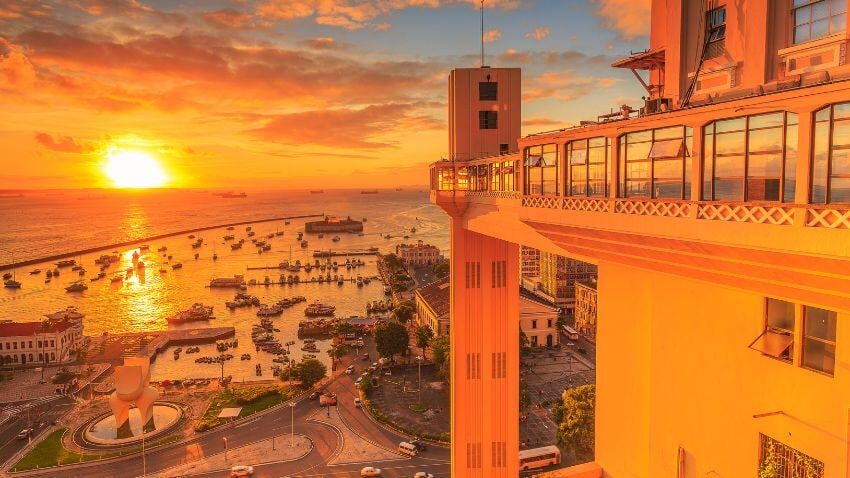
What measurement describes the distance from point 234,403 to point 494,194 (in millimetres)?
27698

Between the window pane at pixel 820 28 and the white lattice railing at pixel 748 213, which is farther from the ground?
the window pane at pixel 820 28

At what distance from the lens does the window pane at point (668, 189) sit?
5883 millimetres

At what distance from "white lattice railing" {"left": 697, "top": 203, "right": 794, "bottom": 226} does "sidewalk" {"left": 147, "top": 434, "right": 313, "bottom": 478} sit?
26073 mm

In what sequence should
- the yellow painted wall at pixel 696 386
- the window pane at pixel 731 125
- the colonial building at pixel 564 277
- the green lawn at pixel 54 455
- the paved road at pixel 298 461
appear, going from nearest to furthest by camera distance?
the window pane at pixel 731 125
the yellow painted wall at pixel 696 386
the paved road at pixel 298 461
the green lawn at pixel 54 455
the colonial building at pixel 564 277

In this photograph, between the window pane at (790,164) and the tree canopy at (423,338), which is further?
the tree canopy at (423,338)

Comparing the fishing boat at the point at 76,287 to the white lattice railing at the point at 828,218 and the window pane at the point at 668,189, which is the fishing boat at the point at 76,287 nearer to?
the window pane at the point at 668,189

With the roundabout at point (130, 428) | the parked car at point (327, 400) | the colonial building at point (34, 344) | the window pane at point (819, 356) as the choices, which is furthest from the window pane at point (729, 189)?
the colonial building at point (34, 344)

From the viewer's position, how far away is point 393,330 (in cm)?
4066

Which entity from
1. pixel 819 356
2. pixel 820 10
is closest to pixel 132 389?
pixel 819 356

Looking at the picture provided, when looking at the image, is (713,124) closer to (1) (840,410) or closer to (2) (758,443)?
(1) (840,410)

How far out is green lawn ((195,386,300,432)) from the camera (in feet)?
101

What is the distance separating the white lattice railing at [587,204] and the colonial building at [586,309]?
135ft

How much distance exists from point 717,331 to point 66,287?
299 feet

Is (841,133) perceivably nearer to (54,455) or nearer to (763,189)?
(763,189)
